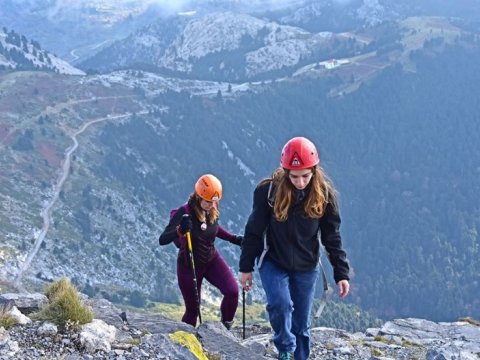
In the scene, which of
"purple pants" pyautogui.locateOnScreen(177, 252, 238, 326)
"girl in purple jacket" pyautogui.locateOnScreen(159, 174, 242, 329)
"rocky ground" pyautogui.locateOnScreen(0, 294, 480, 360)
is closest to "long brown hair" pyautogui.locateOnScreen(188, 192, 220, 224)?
"girl in purple jacket" pyautogui.locateOnScreen(159, 174, 242, 329)

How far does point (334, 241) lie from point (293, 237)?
728 millimetres

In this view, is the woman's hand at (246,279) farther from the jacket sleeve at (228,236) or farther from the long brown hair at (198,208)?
the jacket sleeve at (228,236)

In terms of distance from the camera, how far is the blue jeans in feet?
32.6

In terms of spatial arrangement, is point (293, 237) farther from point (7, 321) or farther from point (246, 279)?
point (7, 321)

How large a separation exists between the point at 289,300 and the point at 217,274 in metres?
4.20

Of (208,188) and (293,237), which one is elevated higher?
(208,188)

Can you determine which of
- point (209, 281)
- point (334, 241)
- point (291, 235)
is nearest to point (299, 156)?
point (291, 235)

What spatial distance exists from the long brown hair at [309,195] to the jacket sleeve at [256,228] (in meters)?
0.24

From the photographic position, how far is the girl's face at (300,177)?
9344mm

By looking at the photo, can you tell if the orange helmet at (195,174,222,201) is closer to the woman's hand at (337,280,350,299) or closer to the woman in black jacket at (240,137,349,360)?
the woman in black jacket at (240,137,349,360)

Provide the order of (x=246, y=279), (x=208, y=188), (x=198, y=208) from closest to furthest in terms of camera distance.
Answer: (x=246, y=279) < (x=208, y=188) < (x=198, y=208)

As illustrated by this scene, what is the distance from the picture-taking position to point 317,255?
33.2 ft

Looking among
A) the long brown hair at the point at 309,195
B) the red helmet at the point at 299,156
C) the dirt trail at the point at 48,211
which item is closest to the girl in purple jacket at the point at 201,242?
the long brown hair at the point at 309,195

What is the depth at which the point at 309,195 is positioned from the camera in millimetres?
9453
